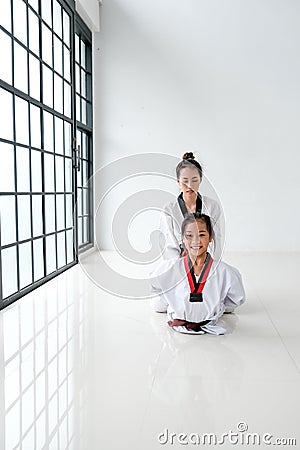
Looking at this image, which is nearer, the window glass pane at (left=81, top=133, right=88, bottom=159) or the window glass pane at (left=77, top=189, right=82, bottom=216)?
the window glass pane at (left=77, top=189, right=82, bottom=216)

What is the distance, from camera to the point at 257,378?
2088mm

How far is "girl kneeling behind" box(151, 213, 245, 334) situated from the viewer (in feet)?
9.02

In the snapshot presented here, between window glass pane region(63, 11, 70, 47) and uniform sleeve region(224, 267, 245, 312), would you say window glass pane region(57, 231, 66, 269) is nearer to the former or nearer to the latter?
window glass pane region(63, 11, 70, 47)

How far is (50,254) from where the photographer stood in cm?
444

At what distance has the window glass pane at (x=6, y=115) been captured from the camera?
3.35 m

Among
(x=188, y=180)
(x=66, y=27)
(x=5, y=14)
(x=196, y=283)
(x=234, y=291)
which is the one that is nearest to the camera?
(x=196, y=283)

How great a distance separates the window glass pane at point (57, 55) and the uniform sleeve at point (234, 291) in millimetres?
2650

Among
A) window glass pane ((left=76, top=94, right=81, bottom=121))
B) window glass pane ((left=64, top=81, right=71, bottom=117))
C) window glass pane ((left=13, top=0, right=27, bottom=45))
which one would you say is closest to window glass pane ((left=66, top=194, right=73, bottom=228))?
window glass pane ((left=64, top=81, right=71, bottom=117))

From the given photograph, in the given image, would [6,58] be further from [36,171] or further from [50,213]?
[50,213]

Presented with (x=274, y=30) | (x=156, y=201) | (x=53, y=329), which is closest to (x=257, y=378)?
(x=53, y=329)

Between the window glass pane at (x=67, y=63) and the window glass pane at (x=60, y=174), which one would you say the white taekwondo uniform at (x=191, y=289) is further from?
the window glass pane at (x=67, y=63)

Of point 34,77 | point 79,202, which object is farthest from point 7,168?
point 79,202

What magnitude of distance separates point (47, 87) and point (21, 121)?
0.69m

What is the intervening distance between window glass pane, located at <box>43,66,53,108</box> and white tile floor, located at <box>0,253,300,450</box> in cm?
170
